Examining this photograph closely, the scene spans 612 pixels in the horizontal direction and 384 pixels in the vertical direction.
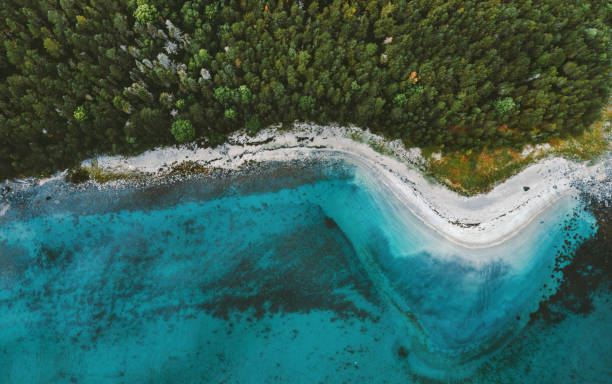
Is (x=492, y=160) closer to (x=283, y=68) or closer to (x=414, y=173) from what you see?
(x=414, y=173)

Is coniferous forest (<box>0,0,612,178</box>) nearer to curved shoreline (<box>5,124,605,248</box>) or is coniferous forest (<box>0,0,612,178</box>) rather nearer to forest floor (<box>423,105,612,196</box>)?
forest floor (<box>423,105,612,196</box>)

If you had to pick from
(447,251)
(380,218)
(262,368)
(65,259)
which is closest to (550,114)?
(447,251)

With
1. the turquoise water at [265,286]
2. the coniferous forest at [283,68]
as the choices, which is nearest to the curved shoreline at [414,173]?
the turquoise water at [265,286]

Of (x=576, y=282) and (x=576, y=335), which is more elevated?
(x=576, y=282)

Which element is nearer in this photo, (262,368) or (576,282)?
(262,368)

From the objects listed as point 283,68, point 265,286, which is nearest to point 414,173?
point 283,68

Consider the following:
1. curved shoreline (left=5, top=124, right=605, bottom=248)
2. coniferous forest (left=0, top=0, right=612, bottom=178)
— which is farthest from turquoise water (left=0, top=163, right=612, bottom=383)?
coniferous forest (left=0, top=0, right=612, bottom=178)

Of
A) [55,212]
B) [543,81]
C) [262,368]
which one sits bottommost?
[262,368]

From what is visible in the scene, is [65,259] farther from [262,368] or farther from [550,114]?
[550,114]
